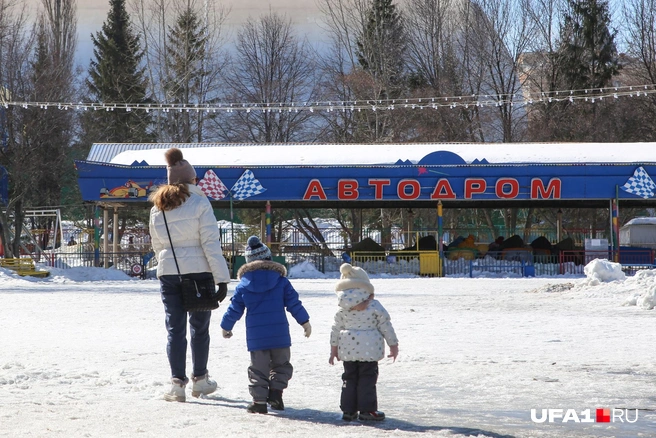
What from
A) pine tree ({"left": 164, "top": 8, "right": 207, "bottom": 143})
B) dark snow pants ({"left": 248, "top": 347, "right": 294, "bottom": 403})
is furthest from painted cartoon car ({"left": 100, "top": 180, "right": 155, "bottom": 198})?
dark snow pants ({"left": 248, "top": 347, "right": 294, "bottom": 403})

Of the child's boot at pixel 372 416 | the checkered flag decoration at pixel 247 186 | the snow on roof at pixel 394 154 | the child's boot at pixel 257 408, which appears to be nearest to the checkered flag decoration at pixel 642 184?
the snow on roof at pixel 394 154

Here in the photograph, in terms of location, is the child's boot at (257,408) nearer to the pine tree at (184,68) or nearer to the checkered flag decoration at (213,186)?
the checkered flag decoration at (213,186)

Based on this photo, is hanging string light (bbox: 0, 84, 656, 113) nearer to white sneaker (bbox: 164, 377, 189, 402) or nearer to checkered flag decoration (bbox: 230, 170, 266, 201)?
checkered flag decoration (bbox: 230, 170, 266, 201)

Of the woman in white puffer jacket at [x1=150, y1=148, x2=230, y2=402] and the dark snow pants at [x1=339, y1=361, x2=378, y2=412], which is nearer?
the dark snow pants at [x1=339, y1=361, x2=378, y2=412]

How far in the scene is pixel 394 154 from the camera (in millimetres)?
35312

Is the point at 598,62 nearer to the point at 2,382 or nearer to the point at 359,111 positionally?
the point at 359,111

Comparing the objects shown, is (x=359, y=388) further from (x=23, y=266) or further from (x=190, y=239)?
(x=23, y=266)

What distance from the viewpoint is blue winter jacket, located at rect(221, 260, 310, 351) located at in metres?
6.75

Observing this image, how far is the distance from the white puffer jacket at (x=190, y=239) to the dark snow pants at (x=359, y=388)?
1.28m

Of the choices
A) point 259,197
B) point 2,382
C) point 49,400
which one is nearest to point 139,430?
point 49,400

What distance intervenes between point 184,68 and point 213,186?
2122cm

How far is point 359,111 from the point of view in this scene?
5200 centimetres

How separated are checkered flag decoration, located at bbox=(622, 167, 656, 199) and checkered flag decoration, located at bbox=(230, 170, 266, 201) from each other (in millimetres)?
13753

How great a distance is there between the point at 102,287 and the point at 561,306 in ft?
42.4
